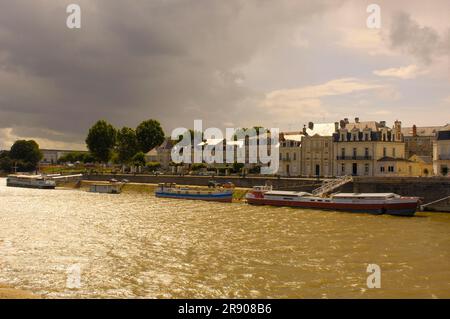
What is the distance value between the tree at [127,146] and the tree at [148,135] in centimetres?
295

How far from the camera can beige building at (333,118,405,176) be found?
230 ft

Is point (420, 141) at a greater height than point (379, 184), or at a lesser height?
greater

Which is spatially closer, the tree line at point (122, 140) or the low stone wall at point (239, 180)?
the low stone wall at point (239, 180)

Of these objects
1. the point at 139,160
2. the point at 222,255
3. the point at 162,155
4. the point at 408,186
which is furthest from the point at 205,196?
the point at 162,155

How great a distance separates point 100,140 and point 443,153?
328ft

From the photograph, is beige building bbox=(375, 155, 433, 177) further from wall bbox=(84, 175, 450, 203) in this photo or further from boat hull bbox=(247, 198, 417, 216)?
boat hull bbox=(247, 198, 417, 216)

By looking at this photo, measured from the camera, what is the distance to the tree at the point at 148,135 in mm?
134375

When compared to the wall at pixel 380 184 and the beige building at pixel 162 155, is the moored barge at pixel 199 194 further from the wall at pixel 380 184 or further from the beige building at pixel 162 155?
the beige building at pixel 162 155

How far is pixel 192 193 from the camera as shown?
67.1 m

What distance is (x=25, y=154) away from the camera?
17550 cm

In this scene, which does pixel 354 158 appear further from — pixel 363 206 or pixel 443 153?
pixel 363 206

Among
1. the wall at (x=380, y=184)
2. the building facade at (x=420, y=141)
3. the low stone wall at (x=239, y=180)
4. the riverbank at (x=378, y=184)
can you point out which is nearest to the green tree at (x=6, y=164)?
the low stone wall at (x=239, y=180)
